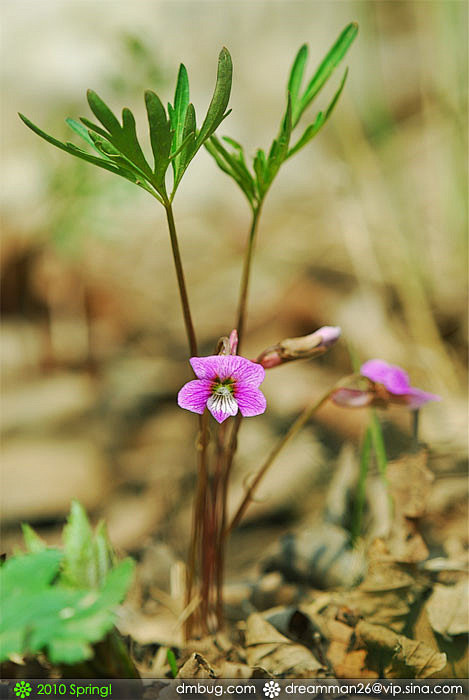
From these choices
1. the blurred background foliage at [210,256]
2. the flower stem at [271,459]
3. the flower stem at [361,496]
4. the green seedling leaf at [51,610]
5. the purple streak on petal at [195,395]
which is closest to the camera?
the green seedling leaf at [51,610]

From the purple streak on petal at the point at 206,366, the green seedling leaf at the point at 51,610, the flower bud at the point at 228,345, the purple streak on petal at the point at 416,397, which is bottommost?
the green seedling leaf at the point at 51,610

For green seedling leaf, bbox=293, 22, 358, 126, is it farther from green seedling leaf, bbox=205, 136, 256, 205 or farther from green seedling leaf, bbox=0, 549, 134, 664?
green seedling leaf, bbox=0, 549, 134, 664

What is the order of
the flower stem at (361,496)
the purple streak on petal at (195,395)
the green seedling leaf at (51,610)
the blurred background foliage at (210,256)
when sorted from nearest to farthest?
the green seedling leaf at (51,610) < the purple streak on petal at (195,395) < the flower stem at (361,496) < the blurred background foliage at (210,256)

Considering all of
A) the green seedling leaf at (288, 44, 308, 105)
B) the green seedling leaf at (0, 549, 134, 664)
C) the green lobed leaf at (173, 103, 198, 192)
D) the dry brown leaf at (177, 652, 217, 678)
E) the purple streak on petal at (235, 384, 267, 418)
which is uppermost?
the green seedling leaf at (288, 44, 308, 105)

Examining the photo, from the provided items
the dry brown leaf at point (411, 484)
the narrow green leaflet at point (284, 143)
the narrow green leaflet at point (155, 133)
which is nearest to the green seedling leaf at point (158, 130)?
the narrow green leaflet at point (155, 133)

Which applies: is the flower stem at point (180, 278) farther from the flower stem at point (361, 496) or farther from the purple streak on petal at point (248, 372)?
the flower stem at point (361, 496)

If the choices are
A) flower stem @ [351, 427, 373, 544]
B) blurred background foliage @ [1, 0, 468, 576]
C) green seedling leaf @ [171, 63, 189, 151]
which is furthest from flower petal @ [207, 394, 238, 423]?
blurred background foliage @ [1, 0, 468, 576]
